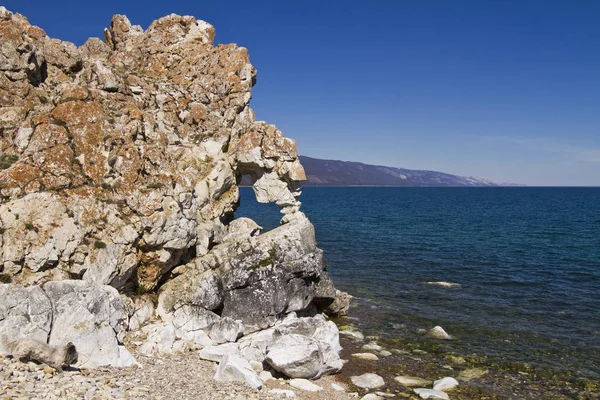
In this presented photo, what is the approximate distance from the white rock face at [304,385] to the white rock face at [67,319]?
6.49m

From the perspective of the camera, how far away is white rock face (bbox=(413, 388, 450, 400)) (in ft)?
63.6

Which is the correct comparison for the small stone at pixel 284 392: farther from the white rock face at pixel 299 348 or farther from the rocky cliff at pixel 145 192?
the rocky cliff at pixel 145 192

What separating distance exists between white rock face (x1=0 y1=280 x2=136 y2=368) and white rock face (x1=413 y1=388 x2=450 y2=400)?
11754mm

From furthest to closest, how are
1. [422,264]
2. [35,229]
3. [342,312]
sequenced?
1. [422,264]
2. [342,312]
3. [35,229]

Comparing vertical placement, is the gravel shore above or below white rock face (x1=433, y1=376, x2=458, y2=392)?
above

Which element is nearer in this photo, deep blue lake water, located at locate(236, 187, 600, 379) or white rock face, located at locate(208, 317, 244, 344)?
white rock face, located at locate(208, 317, 244, 344)

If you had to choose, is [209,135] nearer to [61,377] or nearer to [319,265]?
[319,265]

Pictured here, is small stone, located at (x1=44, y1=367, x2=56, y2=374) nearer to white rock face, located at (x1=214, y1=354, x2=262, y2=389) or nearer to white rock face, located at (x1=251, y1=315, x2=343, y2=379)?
white rock face, located at (x1=214, y1=354, x2=262, y2=389)

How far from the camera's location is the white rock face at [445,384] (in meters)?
20.4

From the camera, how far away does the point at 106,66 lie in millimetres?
25828

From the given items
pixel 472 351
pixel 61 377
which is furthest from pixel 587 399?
pixel 61 377

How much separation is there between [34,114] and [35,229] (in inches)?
273

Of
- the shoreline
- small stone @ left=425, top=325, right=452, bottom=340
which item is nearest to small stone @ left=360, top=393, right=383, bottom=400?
the shoreline

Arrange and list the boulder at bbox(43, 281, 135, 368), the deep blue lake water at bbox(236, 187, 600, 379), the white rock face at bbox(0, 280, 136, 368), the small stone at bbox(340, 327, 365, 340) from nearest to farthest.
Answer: the white rock face at bbox(0, 280, 136, 368) → the boulder at bbox(43, 281, 135, 368) → the deep blue lake water at bbox(236, 187, 600, 379) → the small stone at bbox(340, 327, 365, 340)
